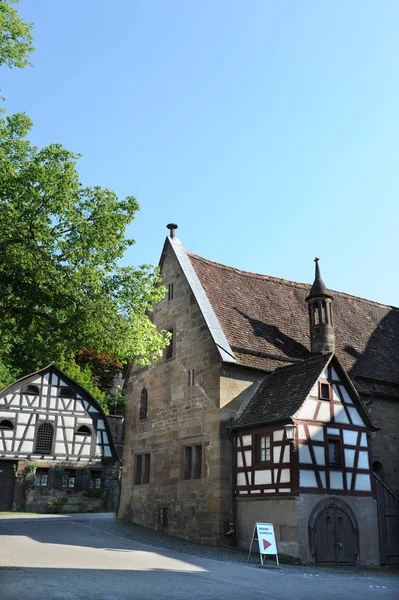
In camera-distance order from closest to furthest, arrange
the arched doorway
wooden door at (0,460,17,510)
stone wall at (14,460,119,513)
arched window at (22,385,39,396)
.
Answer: the arched doorway, wooden door at (0,460,17,510), stone wall at (14,460,119,513), arched window at (22,385,39,396)

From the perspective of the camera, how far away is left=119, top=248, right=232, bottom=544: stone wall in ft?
64.7

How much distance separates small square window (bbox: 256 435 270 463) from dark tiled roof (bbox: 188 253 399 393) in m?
2.90

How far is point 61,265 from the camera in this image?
1700cm

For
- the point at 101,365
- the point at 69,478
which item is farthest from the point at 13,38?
the point at 101,365

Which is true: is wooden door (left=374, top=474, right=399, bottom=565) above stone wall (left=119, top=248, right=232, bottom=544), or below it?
below

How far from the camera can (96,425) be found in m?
35.3

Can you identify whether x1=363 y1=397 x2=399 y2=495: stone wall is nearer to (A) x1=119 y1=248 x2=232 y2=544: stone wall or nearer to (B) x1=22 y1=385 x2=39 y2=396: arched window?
(A) x1=119 y1=248 x2=232 y2=544: stone wall

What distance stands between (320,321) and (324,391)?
3.99 meters

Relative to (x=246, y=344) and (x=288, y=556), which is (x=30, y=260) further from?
(x=288, y=556)

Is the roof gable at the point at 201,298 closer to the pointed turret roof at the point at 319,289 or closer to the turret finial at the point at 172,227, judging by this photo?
the turret finial at the point at 172,227

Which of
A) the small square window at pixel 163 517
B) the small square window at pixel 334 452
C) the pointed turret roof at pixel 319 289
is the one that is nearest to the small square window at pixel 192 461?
the small square window at pixel 163 517

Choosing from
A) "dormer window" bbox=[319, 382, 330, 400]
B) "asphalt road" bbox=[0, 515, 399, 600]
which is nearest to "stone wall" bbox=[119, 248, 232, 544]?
"asphalt road" bbox=[0, 515, 399, 600]

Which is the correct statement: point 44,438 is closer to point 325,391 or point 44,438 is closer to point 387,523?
point 325,391

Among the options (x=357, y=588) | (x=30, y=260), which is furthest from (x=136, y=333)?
(x=357, y=588)
